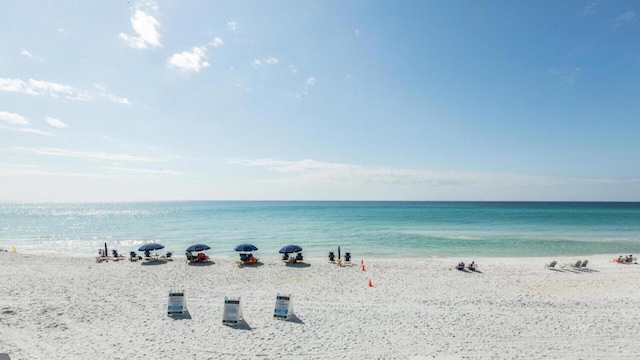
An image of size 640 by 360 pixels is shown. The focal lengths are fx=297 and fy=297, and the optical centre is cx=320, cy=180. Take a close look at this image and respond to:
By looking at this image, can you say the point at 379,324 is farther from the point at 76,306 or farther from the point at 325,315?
the point at 76,306

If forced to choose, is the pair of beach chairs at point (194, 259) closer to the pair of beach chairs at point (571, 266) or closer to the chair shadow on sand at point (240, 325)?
the chair shadow on sand at point (240, 325)

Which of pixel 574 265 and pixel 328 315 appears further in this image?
pixel 574 265

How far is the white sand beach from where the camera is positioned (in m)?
8.77

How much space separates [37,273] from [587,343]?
27139 mm

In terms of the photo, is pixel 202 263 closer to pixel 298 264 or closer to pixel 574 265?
pixel 298 264

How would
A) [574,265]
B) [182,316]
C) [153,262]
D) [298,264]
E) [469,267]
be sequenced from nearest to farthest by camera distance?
[182,316] < [469,267] < [574,265] < [298,264] < [153,262]

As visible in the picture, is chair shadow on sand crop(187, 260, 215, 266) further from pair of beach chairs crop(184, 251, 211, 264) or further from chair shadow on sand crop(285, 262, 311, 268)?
chair shadow on sand crop(285, 262, 311, 268)

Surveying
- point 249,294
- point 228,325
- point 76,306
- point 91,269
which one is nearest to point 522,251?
point 249,294

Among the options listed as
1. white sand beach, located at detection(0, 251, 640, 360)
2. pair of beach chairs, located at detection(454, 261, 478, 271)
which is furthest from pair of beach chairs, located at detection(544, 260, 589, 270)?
pair of beach chairs, located at detection(454, 261, 478, 271)

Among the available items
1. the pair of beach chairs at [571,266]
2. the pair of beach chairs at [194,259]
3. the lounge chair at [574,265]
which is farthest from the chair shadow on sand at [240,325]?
the lounge chair at [574,265]

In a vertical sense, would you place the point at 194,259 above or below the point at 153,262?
above

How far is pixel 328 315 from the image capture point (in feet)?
37.3

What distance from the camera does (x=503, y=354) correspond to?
852 cm

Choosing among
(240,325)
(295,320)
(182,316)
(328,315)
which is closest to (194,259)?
(182,316)
